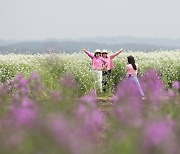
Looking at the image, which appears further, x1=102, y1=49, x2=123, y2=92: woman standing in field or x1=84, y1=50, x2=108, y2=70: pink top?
x1=102, y1=49, x2=123, y2=92: woman standing in field

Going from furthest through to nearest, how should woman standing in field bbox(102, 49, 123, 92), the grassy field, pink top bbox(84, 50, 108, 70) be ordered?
woman standing in field bbox(102, 49, 123, 92), pink top bbox(84, 50, 108, 70), the grassy field

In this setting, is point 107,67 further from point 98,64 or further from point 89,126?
point 89,126

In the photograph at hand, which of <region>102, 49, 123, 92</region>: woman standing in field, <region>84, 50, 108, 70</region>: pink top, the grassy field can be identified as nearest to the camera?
the grassy field

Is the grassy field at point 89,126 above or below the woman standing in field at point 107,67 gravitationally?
above

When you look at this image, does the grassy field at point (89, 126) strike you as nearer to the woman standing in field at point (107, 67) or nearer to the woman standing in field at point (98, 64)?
the woman standing in field at point (98, 64)

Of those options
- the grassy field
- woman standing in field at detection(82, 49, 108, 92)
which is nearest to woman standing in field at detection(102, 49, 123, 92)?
woman standing in field at detection(82, 49, 108, 92)

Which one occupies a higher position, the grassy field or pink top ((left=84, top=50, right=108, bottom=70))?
the grassy field

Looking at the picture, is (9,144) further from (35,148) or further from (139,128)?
(139,128)

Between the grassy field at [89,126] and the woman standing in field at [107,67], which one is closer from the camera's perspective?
the grassy field at [89,126]

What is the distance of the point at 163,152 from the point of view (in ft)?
11.4

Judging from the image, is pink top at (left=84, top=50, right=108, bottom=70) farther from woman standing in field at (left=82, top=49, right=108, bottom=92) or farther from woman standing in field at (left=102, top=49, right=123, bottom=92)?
woman standing in field at (left=102, top=49, right=123, bottom=92)

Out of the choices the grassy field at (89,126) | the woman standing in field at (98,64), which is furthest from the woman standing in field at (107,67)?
the grassy field at (89,126)

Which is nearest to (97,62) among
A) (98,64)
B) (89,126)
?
(98,64)

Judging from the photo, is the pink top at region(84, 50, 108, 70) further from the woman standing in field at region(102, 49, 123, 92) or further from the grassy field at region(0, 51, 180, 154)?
the grassy field at region(0, 51, 180, 154)
